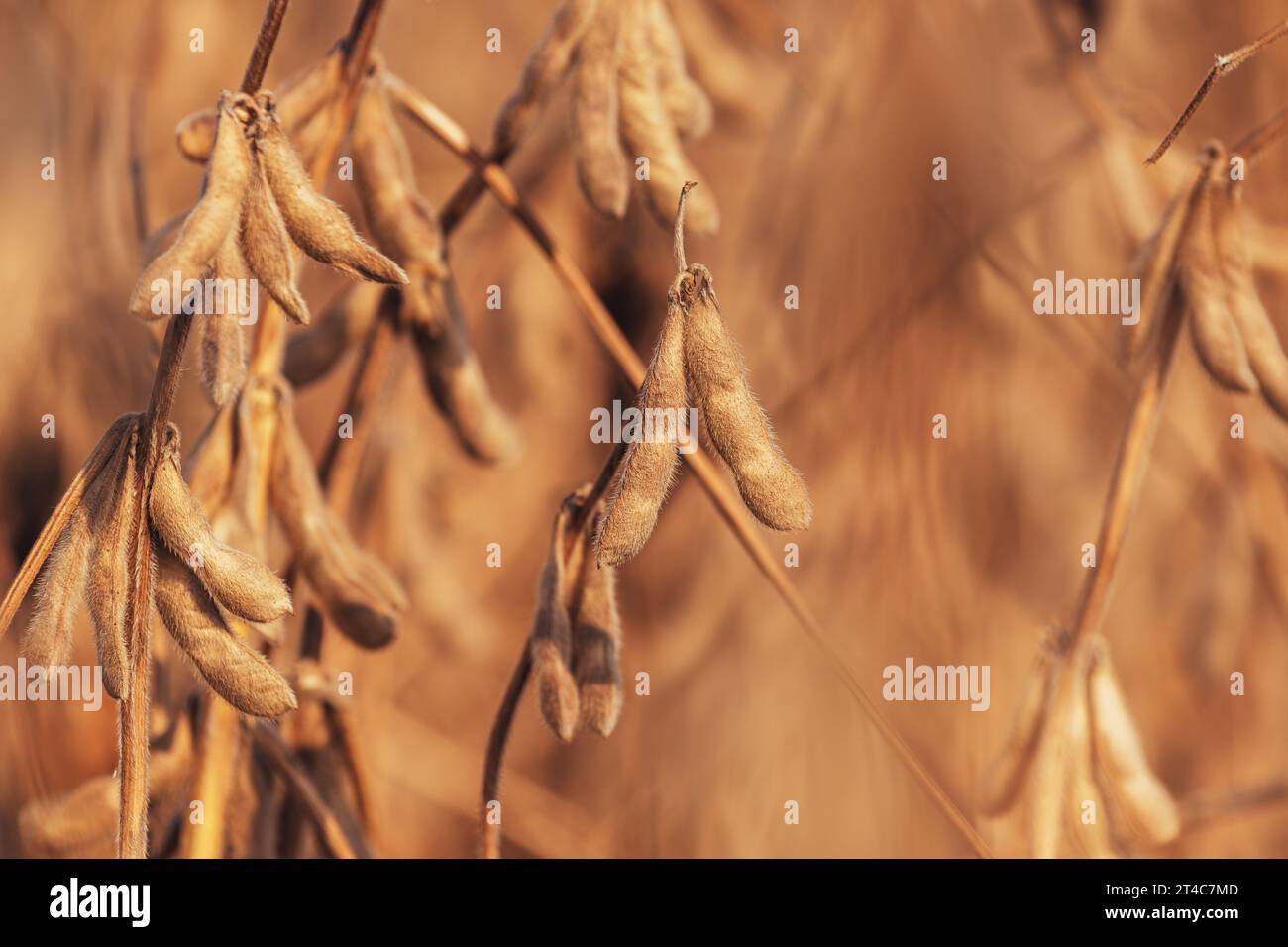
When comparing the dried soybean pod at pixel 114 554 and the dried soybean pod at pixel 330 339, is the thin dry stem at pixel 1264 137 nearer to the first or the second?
the dried soybean pod at pixel 330 339

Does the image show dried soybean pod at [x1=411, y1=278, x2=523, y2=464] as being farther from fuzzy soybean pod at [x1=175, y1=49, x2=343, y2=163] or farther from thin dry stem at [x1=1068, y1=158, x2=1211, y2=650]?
thin dry stem at [x1=1068, y1=158, x2=1211, y2=650]

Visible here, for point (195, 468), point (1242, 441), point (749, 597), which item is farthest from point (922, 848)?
point (195, 468)

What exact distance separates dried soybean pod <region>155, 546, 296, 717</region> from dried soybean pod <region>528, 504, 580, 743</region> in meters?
0.21

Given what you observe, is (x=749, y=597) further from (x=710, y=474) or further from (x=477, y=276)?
(x=710, y=474)

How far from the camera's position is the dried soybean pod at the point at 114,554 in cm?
88

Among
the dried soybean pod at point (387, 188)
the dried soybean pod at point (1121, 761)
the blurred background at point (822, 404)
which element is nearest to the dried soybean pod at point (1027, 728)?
the dried soybean pod at point (1121, 761)

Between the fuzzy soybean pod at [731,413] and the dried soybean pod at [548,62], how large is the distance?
0.49m

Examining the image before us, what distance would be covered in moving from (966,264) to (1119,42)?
1.61 feet

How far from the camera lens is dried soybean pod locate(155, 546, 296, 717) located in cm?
92

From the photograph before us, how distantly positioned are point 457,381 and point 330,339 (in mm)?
149

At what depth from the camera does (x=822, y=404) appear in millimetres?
2094

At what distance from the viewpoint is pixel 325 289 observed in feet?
7.13

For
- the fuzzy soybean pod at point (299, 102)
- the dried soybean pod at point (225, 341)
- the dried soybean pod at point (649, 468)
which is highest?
the fuzzy soybean pod at point (299, 102)

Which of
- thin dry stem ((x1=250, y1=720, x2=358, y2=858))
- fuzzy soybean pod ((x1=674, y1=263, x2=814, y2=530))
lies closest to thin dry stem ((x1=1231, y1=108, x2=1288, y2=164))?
fuzzy soybean pod ((x1=674, y1=263, x2=814, y2=530))
